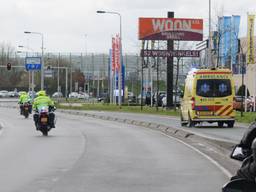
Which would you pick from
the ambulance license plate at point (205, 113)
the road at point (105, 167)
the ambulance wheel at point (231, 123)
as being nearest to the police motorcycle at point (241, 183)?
the road at point (105, 167)

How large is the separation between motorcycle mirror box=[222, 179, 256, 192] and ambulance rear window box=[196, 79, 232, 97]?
25192 millimetres

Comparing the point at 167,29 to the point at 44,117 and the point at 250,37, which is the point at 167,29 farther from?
the point at 44,117

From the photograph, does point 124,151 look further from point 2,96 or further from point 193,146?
point 2,96

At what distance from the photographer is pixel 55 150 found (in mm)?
18922

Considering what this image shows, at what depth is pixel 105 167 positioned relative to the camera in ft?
47.4

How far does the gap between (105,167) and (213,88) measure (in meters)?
17.7

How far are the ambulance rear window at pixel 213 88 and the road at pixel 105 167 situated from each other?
356 inches

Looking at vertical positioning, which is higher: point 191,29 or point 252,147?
point 191,29

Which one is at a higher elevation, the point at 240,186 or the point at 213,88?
the point at 213,88

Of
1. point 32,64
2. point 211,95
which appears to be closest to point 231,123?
point 211,95

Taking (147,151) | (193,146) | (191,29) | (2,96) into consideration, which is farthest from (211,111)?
(2,96)

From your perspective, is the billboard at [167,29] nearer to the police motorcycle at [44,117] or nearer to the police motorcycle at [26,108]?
the police motorcycle at [26,108]

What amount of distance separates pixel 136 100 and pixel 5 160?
243 ft

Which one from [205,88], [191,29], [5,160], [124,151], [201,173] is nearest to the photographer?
[201,173]
